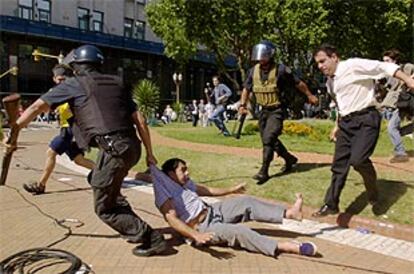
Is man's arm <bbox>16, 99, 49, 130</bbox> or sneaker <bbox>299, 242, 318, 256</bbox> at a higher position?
man's arm <bbox>16, 99, 49, 130</bbox>

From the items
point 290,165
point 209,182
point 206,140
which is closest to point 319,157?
point 290,165

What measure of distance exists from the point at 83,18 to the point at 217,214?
3566 centimetres

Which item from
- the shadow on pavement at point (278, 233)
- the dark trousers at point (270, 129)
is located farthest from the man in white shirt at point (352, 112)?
the dark trousers at point (270, 129)

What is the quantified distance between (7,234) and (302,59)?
89.6 ft

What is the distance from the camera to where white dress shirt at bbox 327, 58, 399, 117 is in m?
5.48

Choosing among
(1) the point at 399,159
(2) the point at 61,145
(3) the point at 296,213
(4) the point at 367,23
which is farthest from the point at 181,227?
(4) the point at 367,23

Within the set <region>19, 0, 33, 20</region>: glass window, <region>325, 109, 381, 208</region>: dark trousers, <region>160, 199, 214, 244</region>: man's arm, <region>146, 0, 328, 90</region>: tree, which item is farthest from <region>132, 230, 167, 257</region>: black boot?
<region>19, 0, 33, 20</region>: glass window

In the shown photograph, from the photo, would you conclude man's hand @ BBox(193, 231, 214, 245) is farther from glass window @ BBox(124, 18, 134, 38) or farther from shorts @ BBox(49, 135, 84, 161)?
glass window @ BBox(124, 18, 134, 38)

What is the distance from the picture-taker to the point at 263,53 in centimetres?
684

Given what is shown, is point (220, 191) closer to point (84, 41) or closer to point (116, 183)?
point (116, 183)

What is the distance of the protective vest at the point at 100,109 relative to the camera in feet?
14.7

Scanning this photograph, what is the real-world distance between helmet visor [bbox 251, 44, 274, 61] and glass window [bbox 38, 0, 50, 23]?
100.0 ft

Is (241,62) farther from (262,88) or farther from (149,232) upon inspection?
(149,232)

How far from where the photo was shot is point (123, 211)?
4.81 meters
